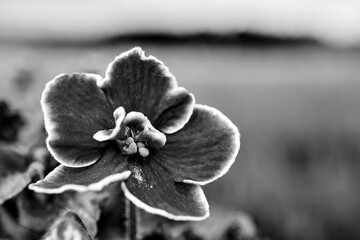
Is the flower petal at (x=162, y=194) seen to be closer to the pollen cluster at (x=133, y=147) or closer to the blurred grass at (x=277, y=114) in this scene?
the pollen cluster at (x=133, y=147)

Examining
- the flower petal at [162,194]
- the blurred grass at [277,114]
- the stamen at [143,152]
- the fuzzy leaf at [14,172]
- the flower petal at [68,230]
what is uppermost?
the stamen at [143,152]

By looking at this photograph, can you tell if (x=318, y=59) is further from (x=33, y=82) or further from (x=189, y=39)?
(x=33, y=82)

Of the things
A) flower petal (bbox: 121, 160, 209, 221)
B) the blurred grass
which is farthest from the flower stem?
the blurred grass

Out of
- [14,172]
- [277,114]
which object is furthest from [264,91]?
[14,172]

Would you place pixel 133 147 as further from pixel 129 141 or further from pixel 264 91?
pixel 264 91

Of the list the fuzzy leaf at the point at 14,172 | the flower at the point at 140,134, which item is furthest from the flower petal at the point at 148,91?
the fuzzy leaf at the point at 14,172

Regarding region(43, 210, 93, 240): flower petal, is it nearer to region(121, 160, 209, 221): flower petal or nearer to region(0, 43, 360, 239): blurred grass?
region(121, 160, 209, 221): flower petal
